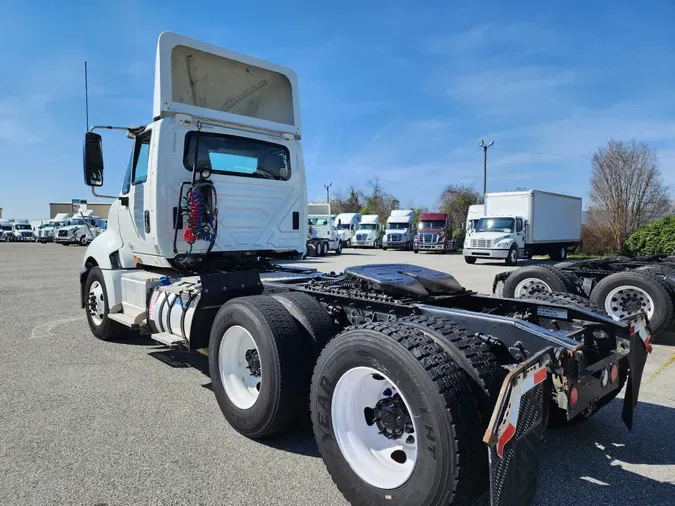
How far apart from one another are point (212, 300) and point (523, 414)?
2951 millimetres

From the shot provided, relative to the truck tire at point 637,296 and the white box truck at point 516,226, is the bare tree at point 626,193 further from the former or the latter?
the truck tire at point 637,296

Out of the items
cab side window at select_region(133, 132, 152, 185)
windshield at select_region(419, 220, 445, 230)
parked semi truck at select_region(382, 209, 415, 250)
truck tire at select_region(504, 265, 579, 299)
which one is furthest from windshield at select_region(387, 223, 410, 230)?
cab side window at select_region(133, 132, 152, 185)

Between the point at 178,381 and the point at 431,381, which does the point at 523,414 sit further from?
the point at 178,381

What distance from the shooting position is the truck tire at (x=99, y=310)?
20.2 ft

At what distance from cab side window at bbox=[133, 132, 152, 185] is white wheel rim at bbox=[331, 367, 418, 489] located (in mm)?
3686

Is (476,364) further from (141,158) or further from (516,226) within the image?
(516,226)

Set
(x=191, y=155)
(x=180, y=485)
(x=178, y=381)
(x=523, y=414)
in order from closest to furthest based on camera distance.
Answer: (x=523, y=414)
(x=180, y=485)
(x=178, y=381)
(x=191, y=155)

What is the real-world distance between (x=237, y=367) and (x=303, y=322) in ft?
2.62

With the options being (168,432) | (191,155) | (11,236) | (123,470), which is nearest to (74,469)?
(123,470)

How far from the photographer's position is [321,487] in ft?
9.30

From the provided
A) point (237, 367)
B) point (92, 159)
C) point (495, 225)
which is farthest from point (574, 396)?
point (495, 225)

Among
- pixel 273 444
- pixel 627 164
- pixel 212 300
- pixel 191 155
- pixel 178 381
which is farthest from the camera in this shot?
pixel 627 164

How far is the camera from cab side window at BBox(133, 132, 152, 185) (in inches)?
209

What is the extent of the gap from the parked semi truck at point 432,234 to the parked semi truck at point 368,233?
6.30m
